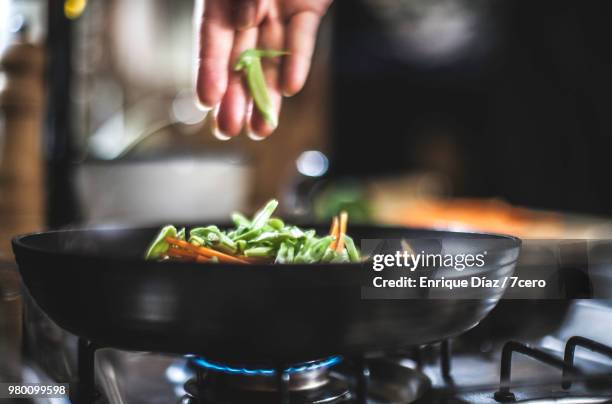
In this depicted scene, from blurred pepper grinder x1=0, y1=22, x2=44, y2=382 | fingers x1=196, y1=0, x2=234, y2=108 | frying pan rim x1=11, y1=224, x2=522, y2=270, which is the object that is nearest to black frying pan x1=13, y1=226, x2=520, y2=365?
frying pan rim x1=11, y1=224, x2=522, y2=270

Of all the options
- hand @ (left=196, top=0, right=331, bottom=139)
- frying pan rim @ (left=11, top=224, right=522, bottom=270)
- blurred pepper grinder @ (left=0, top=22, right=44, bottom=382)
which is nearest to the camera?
frying pan rim @ (left=11, top=224, right=522, bottom=270)

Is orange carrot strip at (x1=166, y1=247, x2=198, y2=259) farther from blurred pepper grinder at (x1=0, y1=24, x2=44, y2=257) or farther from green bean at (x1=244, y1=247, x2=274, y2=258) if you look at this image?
blurred pepper grinder at (x1=0, y1=24, x2=44, y2=257)

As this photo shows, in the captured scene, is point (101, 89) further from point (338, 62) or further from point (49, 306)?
point (49, 306)

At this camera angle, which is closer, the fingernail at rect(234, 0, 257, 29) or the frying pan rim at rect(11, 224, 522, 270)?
the frying pan rim at rect(11, 224, 522, 270)

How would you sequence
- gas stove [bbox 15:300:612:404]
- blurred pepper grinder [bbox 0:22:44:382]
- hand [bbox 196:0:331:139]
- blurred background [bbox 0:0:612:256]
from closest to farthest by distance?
gas stove [bbox 15:300:612:404], hand [bbox 196:0:331:139], blurred pepper grinder [bbox 0:22:44:382], blurred background [bbox 0:0:612:256]

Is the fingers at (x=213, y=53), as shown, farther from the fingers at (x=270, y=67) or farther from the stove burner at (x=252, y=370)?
the stove burner at (x=252, y=370)

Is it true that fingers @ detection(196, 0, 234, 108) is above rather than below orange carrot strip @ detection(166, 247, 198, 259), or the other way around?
above

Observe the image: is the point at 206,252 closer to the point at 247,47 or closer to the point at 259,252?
the point at 259,252

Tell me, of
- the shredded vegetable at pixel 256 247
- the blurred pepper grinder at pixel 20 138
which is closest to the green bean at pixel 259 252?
the shredded vegetable at pixel 256 247
